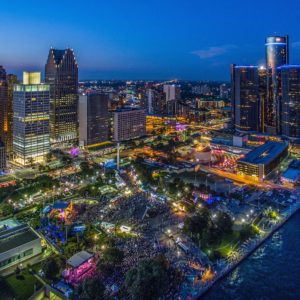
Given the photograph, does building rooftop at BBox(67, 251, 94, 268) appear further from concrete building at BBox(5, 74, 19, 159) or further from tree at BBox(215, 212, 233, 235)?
concrete building at BBox(5, 74, 19, 159)

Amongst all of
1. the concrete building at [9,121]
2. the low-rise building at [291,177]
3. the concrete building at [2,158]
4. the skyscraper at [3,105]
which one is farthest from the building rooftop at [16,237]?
the low-rise building at [291,177]

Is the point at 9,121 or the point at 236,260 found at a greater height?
the point at 9,121

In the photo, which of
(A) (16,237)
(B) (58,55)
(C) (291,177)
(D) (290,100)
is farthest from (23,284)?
(D) (290,100)

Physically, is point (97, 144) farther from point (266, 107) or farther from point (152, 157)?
point (266, 107)

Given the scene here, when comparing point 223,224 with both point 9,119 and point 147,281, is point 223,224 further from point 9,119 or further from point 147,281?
point 9,119

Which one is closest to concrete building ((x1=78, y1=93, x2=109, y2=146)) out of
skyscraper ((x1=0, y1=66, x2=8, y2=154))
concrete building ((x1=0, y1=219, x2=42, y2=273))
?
skyscraper ((x1=0, y1=66, x2=8, y2=154))

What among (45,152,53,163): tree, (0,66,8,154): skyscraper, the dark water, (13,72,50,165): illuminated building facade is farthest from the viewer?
(0,66,8,154): skyscraper
